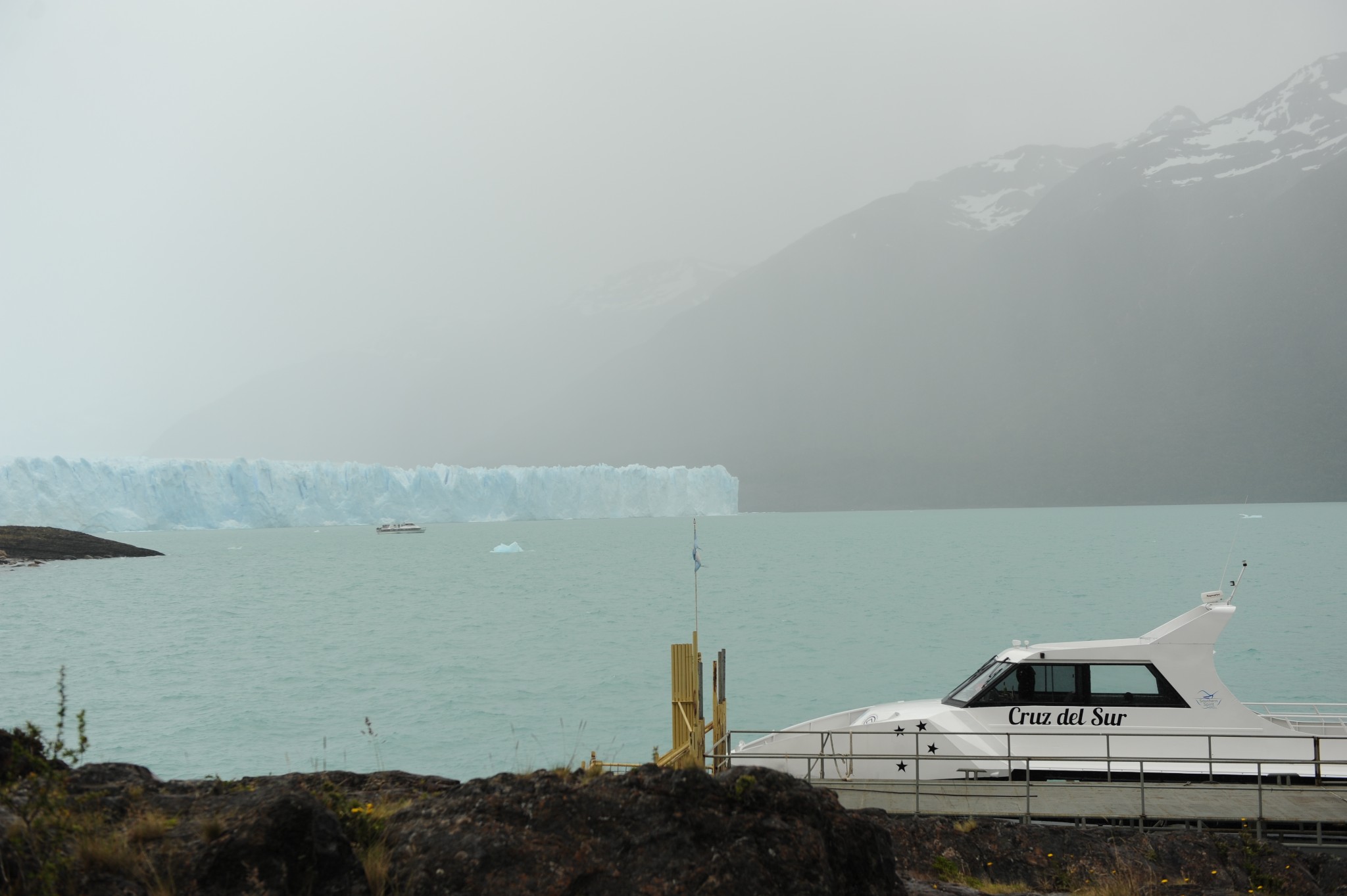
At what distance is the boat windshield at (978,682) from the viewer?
13.0 m

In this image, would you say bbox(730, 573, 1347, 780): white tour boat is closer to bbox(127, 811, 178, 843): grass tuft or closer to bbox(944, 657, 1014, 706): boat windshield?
bbox(944, 657, 1014, 706): boat windshield

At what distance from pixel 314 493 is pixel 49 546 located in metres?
24.5

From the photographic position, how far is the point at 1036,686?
42.2 feet

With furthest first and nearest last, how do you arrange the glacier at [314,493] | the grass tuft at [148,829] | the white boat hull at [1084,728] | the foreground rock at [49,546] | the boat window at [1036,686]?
the glacier at [314,493] → the foreground rock at [49,546] → the boat window at [1036,686] → the white boat hull at [1084,728] → the grass tuft at [148,829]

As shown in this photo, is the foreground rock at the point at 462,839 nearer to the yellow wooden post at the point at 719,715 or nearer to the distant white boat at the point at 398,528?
the yellow wooden post at the point at 719,715

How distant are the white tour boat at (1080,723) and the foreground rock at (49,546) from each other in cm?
8132

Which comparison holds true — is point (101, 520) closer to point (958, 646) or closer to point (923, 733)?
point (958, 646)

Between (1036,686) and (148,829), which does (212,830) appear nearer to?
(148,829)

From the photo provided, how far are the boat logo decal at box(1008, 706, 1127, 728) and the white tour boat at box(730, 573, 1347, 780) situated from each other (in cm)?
1

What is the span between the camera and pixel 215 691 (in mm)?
30984

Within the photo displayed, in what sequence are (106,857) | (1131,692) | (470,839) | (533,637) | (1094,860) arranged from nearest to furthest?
(106,857), (470,839), (1094,860), (1131,692), (533,637)

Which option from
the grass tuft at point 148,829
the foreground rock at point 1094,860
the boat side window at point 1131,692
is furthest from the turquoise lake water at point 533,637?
the grass tuft at point 148,829

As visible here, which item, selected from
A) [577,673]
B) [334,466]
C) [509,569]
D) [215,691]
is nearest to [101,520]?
[334,466]

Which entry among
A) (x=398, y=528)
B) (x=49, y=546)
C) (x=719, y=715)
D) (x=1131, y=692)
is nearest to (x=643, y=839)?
(x=719, y=715)
